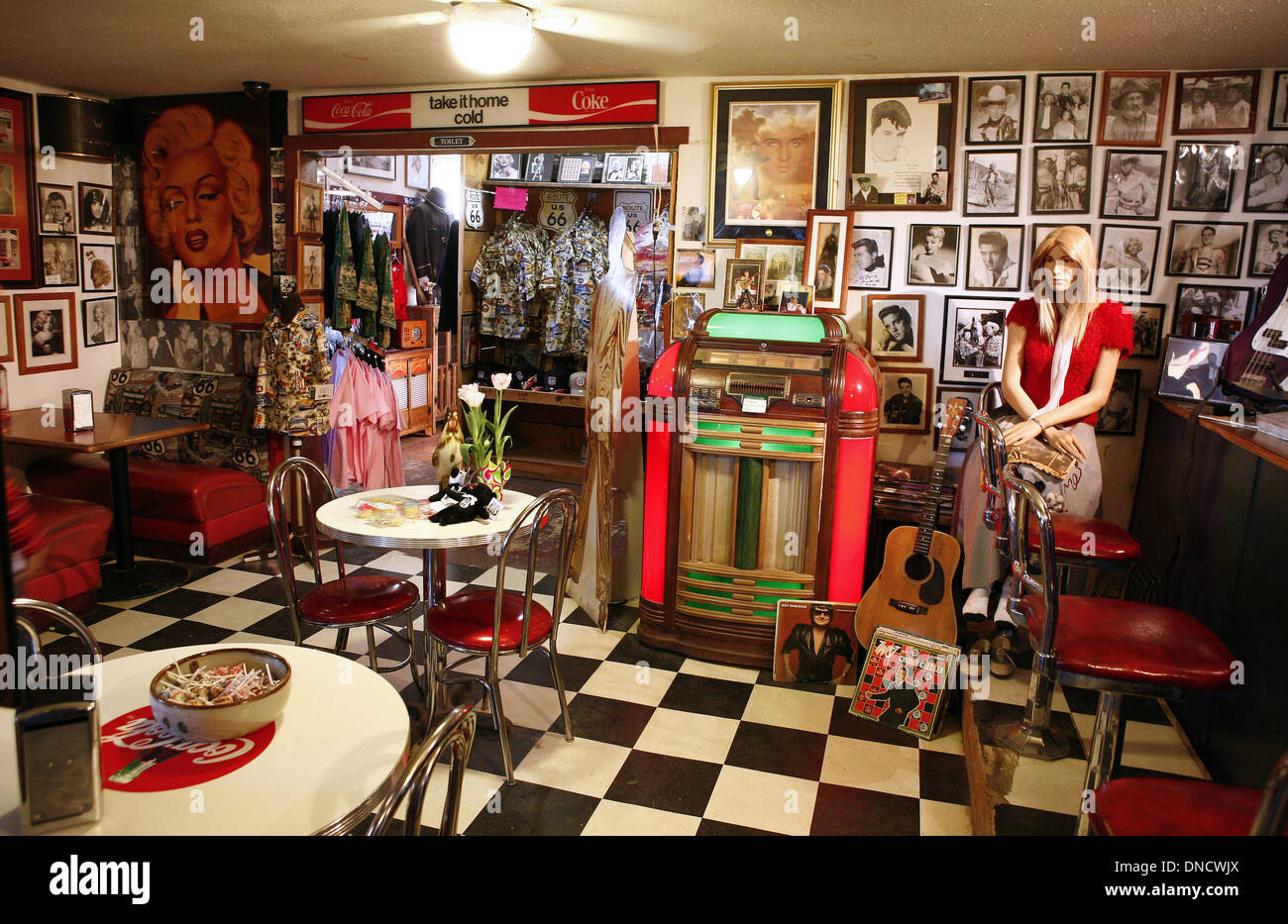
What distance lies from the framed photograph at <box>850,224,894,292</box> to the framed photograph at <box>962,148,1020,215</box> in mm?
436

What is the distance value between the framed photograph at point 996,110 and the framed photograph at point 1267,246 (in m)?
1.19

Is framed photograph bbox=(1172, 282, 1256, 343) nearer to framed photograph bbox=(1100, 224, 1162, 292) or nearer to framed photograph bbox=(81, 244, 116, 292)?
framed photograph bbox=(1100, 224, 1162, 292)

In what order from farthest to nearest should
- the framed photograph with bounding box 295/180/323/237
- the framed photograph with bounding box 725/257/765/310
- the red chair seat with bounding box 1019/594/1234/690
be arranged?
1. the framed photograph with bounding box 295/180/323/237
2. the framed photograph with bounding box 725/257/765/310
3. the red chair seat with bounding box 1019/594/1234/690

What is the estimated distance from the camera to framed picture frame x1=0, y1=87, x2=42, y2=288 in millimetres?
5277

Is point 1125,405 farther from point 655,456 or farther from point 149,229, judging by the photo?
point 149,229

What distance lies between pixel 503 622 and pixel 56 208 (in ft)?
15.2

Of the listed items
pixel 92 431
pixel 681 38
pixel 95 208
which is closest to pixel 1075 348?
pixel 681 38

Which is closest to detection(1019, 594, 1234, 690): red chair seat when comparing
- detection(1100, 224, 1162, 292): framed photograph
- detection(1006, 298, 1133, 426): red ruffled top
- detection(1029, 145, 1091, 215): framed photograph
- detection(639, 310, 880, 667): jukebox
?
detection(639, 310, 880, 667): jukebox

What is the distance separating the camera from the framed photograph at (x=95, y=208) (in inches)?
230

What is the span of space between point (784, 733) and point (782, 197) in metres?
2.73

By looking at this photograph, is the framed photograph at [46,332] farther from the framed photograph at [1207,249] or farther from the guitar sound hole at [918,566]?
the framed photograph at [1207,249]

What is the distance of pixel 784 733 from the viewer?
3.51 m
